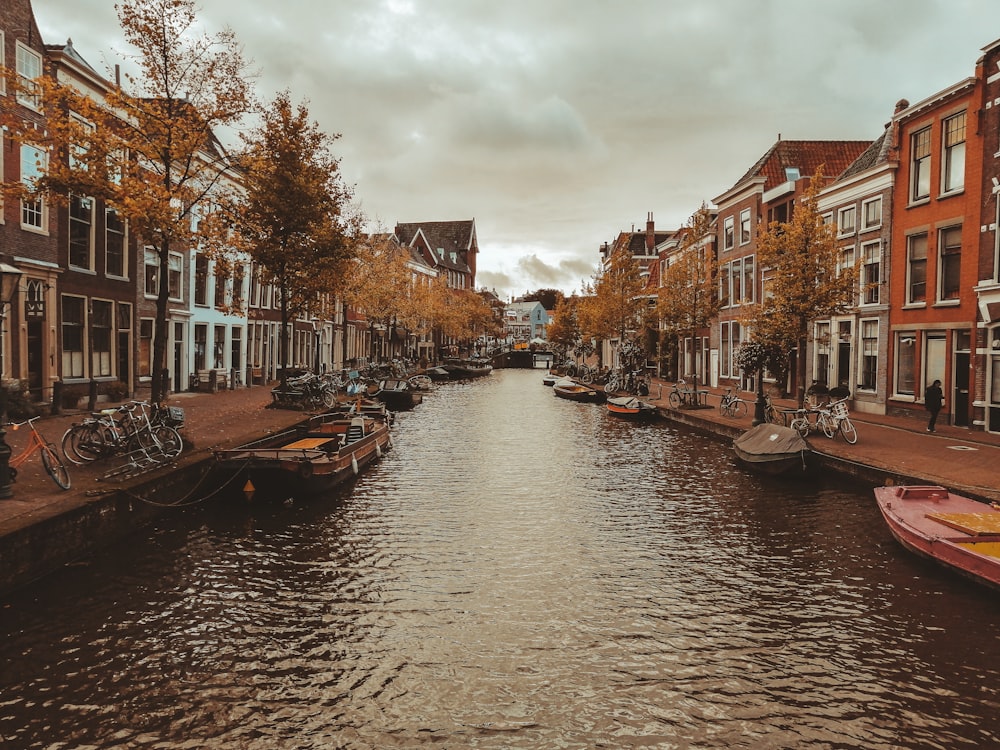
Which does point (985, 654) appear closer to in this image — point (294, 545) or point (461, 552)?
point (461, 552)

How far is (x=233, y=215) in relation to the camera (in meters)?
20.5

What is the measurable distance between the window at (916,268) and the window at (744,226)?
1433 cm

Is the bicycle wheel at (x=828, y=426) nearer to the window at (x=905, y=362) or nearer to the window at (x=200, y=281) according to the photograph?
the window at (x=905, y=362)

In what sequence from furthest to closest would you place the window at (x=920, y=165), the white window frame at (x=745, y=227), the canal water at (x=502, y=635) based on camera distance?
the white window frame at (x=745, y=227)
the window at (x=920, y=165)
the canal water at (x=502, y=635)

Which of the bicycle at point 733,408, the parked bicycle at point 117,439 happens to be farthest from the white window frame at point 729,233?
the parked bicycle at point 117,439

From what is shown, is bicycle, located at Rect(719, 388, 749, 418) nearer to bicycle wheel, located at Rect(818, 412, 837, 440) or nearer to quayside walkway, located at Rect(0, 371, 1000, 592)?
quayside walkway, located at Rect(0, 371, 1000, 592)

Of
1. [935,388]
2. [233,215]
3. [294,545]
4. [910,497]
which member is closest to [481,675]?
[294,545]

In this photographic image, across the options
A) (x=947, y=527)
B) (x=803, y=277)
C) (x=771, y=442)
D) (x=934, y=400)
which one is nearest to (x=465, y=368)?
(x=803, y=277)

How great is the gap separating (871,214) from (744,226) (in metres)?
12.4

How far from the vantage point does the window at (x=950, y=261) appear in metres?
23.2

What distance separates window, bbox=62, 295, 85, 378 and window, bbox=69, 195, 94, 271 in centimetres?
133

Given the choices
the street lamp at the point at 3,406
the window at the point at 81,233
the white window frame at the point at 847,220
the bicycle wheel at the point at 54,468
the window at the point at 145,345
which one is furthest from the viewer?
the window at the point at 145,345

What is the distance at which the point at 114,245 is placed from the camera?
2680 cm

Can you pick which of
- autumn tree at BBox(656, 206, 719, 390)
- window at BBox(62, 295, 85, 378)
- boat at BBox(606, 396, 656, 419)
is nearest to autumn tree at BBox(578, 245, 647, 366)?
autumn tree at BBox(656, 206, 719, 390)
